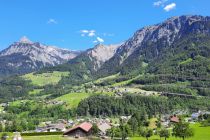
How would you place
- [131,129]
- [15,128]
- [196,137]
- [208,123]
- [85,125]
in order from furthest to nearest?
[15,128], [208,123], [131,129], [85,125], [196,137]

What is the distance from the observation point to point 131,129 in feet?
529

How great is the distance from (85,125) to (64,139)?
25.2 metres

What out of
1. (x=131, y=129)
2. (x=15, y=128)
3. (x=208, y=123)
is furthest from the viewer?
(x=15, y=128)

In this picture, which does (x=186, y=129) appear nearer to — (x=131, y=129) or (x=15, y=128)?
(x=131, y=129)

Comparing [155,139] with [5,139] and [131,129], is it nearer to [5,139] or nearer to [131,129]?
[131,129]

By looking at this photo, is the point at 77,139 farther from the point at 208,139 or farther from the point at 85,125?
the point at 208,139

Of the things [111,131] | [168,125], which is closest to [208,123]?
[168,125]

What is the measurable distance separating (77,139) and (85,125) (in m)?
20.1

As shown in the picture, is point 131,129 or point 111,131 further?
point 131,129

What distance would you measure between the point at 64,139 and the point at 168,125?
→ 8502 centimetres

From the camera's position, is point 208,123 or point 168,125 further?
point 168,125

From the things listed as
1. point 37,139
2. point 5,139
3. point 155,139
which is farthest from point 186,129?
point 5,139

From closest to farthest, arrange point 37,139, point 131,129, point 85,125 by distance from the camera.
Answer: point 37,139
point 85,125
point 131,129

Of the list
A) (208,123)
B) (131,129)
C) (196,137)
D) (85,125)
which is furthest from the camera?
(208,123)
